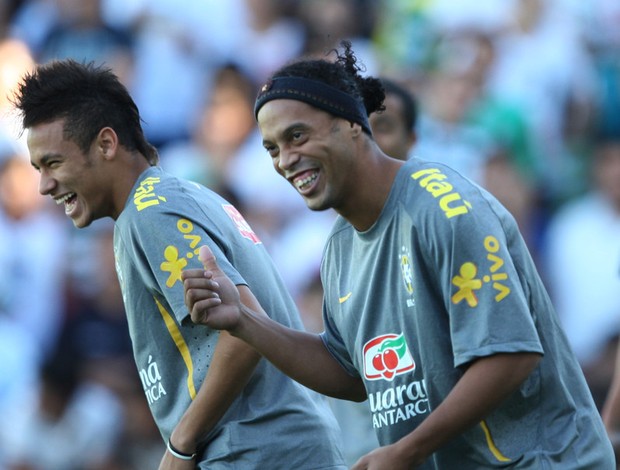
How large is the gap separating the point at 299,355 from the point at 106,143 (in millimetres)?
1164

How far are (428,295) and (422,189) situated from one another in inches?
13.2

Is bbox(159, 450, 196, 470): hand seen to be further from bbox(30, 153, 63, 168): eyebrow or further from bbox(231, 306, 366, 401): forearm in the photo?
bbox(30, 153, 63, 168): eyebrow

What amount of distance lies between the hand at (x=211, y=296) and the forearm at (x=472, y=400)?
28.4 inches

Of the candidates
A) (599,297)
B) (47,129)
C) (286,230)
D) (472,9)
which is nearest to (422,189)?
(47,129)

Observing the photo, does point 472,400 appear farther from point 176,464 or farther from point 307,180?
point 176,464

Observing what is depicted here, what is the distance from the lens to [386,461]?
3783mm

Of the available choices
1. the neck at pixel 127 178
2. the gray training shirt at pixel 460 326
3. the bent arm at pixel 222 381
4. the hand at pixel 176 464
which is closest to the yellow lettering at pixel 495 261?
the gray training shirt at pixel 460 326

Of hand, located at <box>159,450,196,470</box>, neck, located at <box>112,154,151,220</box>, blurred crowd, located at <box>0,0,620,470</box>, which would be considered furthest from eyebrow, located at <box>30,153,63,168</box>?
blurred crowd, located at <box>0,0,620,470</box>

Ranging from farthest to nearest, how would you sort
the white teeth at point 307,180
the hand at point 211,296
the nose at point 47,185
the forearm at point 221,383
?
1. the nose at point 47,185
2. the forearm at point 221,383
3. the white teeth at point 307,180
4. the hand at point 211,296

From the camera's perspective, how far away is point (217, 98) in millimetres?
10539

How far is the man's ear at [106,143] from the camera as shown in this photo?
4.95 metres

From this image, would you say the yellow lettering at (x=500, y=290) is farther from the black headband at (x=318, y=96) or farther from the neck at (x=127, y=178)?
the neck at (x=127, y=178)

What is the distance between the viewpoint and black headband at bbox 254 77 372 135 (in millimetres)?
4289

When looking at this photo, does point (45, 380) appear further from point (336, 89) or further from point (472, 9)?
point (336, 89)
